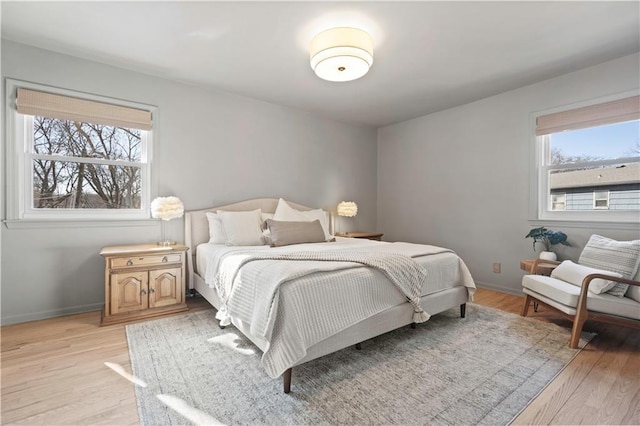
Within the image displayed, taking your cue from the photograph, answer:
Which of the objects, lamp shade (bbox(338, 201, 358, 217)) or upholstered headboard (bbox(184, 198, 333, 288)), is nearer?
upholstered headboard (bbox(184, 198, 333, 288))

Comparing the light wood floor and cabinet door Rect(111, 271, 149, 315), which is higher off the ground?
cabinet door Rect(111, 271, 149, 315)

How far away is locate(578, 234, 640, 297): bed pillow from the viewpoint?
2438 mm

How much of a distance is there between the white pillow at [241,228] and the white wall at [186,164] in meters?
0.50

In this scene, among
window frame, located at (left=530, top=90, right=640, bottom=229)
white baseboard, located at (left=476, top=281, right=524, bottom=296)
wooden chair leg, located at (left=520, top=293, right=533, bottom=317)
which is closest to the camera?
wooden chair leg, located at (left=520, top=293, right=533, bottom=317)

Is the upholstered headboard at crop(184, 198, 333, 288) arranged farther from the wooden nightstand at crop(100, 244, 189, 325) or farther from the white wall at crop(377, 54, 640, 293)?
the white wall at crop(377, 54, 640, 293)

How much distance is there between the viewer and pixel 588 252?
283 cm

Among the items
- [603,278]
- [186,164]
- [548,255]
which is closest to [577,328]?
[603,278]

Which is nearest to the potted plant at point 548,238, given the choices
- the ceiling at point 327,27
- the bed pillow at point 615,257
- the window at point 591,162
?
the window at point 591,162

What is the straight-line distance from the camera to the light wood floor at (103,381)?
5.08 feet

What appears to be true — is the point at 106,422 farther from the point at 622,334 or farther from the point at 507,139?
the point at 507,139

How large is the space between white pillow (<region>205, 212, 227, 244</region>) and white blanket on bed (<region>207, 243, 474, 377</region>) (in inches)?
42.9

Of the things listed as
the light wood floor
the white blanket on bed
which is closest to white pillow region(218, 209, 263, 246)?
the white blanket on bed

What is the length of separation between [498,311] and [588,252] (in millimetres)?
988

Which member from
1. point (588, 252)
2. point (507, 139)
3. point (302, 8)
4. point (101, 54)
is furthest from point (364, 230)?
point (101, 54)
